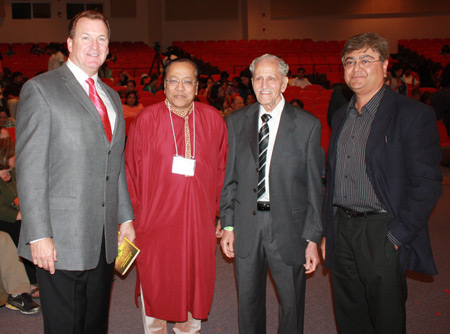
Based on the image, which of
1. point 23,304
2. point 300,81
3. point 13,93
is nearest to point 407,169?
point 23,304

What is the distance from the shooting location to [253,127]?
7.41ft

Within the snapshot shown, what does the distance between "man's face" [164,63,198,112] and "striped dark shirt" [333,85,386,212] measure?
2.75 ft

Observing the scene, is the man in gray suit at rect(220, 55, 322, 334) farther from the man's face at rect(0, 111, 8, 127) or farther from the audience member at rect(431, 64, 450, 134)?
the audience member at rect(431, 64, 450, 134)

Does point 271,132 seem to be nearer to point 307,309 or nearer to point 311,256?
point 311,256

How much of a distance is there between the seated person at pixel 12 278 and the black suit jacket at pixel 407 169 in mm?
2481

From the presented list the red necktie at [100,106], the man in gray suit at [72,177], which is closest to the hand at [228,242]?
the man in gray suit at [72,177]

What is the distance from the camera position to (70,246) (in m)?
1.85

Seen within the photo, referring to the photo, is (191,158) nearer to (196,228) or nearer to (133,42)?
(196,228)

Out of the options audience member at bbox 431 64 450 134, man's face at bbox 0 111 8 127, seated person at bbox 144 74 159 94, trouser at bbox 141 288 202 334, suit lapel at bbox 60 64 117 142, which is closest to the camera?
suit lapel at bbox 60 64 117 142

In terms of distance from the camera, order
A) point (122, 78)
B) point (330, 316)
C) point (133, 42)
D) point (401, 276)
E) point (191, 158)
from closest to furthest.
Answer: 1. point (401, 276)
2. point (191, 158)
3. point (330, 316)
4. point (122, 78)
5. point (133, 42)

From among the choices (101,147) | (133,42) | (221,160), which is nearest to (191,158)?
(221,160)

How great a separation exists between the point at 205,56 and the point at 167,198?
14907mm

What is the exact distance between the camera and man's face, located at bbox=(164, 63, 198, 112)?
7.65 feet

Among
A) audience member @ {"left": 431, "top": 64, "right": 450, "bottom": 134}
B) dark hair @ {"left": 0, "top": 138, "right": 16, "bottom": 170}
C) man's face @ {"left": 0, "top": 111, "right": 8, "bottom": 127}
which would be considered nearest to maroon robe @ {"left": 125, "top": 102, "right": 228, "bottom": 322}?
dark hair @ {"left": 0, "top": 138, "right": 16, "bottom": 170}
